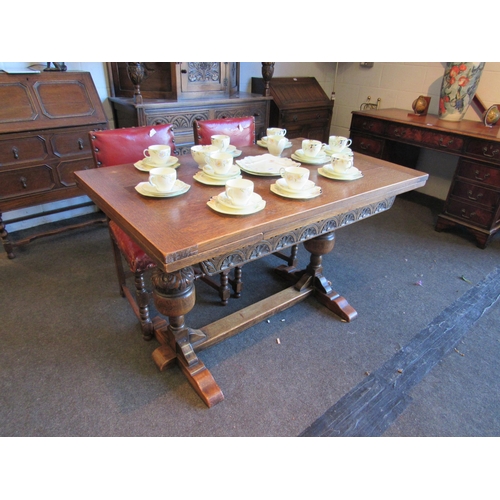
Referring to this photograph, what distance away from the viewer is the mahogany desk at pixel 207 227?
3.75 feet

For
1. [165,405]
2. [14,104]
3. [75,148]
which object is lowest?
[165,405]

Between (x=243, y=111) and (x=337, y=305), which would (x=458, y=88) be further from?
(x=337, y=305)

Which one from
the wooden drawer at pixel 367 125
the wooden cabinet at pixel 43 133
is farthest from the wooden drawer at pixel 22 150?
the wooden drawer at pixel 367 125

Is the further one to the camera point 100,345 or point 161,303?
point 100,345

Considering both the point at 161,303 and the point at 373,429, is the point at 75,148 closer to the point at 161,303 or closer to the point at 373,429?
the point at 161,303

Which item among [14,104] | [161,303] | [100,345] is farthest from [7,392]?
[14,104]

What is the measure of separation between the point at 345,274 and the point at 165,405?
1.41m

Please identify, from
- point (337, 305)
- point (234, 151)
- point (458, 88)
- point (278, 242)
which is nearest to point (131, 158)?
point (234, 151)

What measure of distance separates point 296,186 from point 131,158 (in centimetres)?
94

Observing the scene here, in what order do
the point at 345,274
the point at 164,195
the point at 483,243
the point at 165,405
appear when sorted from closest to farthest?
the point at 164,195
the point at 165,405
the point at 345,274
the point at 483,243

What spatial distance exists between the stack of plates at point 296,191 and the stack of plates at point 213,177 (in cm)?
19

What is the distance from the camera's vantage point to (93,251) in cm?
253

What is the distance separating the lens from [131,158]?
1.88 m

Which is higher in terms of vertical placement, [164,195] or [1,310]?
[164,195]
